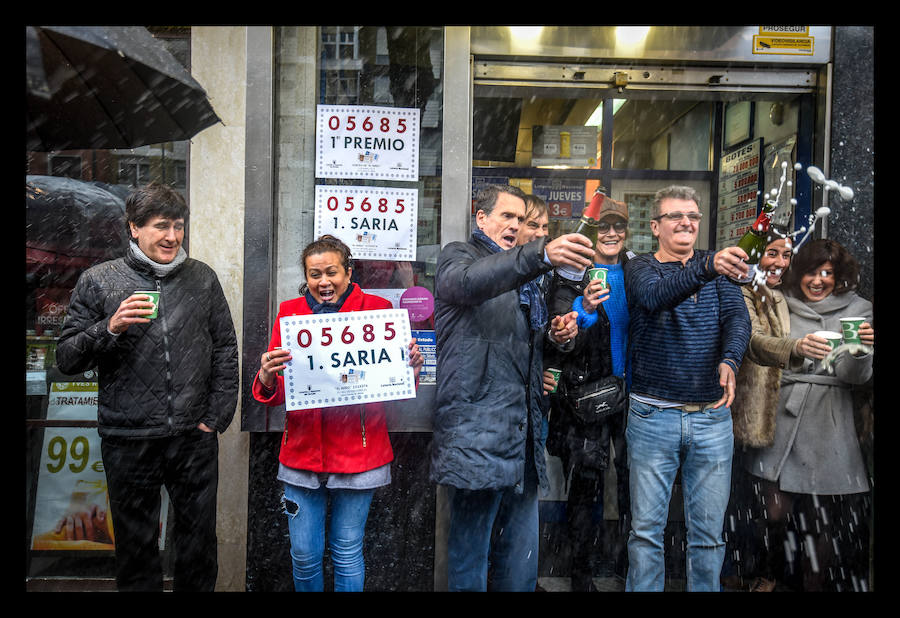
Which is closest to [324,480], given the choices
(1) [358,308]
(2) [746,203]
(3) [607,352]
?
(1) [358,308]

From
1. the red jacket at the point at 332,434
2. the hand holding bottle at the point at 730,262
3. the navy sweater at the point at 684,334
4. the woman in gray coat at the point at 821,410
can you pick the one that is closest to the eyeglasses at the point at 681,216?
the navy sweater at the point at 684,334

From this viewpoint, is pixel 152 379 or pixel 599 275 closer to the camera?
pixel 152 379

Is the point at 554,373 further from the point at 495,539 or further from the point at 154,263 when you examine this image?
the point at 154,263

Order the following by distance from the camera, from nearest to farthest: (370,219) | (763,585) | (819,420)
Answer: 1. (819,420)
2. (763,585)
3. (370,219)

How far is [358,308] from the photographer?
3.54 metres

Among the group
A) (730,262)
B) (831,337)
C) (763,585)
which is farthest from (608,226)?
(763,585)

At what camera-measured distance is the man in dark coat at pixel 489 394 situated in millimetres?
3232

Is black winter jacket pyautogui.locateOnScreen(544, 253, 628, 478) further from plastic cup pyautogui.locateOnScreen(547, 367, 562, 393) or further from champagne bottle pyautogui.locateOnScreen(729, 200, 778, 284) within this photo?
champagne bottle pyautogui.locateOnScreen(729, 200, 778, 284)

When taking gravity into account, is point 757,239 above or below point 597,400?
above

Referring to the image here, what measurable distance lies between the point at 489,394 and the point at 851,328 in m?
2.26

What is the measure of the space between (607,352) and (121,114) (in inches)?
127

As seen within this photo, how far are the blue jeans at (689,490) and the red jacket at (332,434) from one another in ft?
5.05

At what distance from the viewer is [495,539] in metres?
3.71

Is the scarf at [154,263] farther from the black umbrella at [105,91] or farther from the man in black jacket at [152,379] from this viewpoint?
the black umbrella at [105,91]
